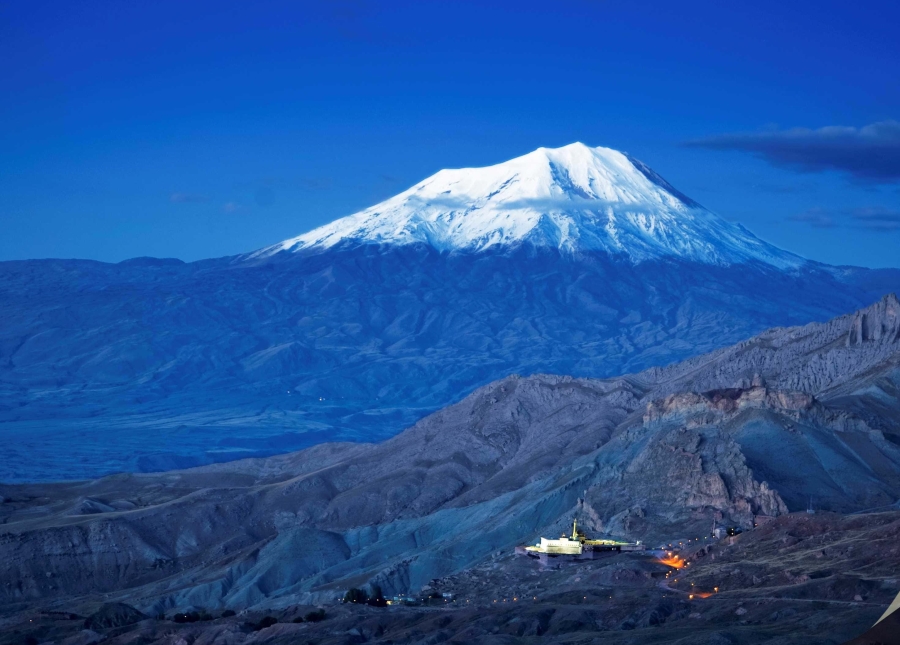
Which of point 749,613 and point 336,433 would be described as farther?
point 336,433

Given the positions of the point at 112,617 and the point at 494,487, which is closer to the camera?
the point at 112,617

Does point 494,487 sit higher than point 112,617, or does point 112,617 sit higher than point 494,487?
point 494,487

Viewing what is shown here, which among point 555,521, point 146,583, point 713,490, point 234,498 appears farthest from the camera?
point 234,498

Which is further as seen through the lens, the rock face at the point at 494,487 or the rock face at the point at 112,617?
the rock face at the point at 494,487

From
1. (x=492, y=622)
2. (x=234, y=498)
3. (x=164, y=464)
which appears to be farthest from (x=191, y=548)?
(x=164, y=464)

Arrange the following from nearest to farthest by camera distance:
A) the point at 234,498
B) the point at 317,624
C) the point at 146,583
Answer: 1. the point at 317,624
2. the point at 146,583
3. the point at 234,498

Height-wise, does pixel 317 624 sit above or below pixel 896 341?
below

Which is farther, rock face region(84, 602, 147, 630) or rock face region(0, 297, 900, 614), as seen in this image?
rock face region(0, 297, 900, 614)

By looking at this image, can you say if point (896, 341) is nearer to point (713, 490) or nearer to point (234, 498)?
point (713, 490)
